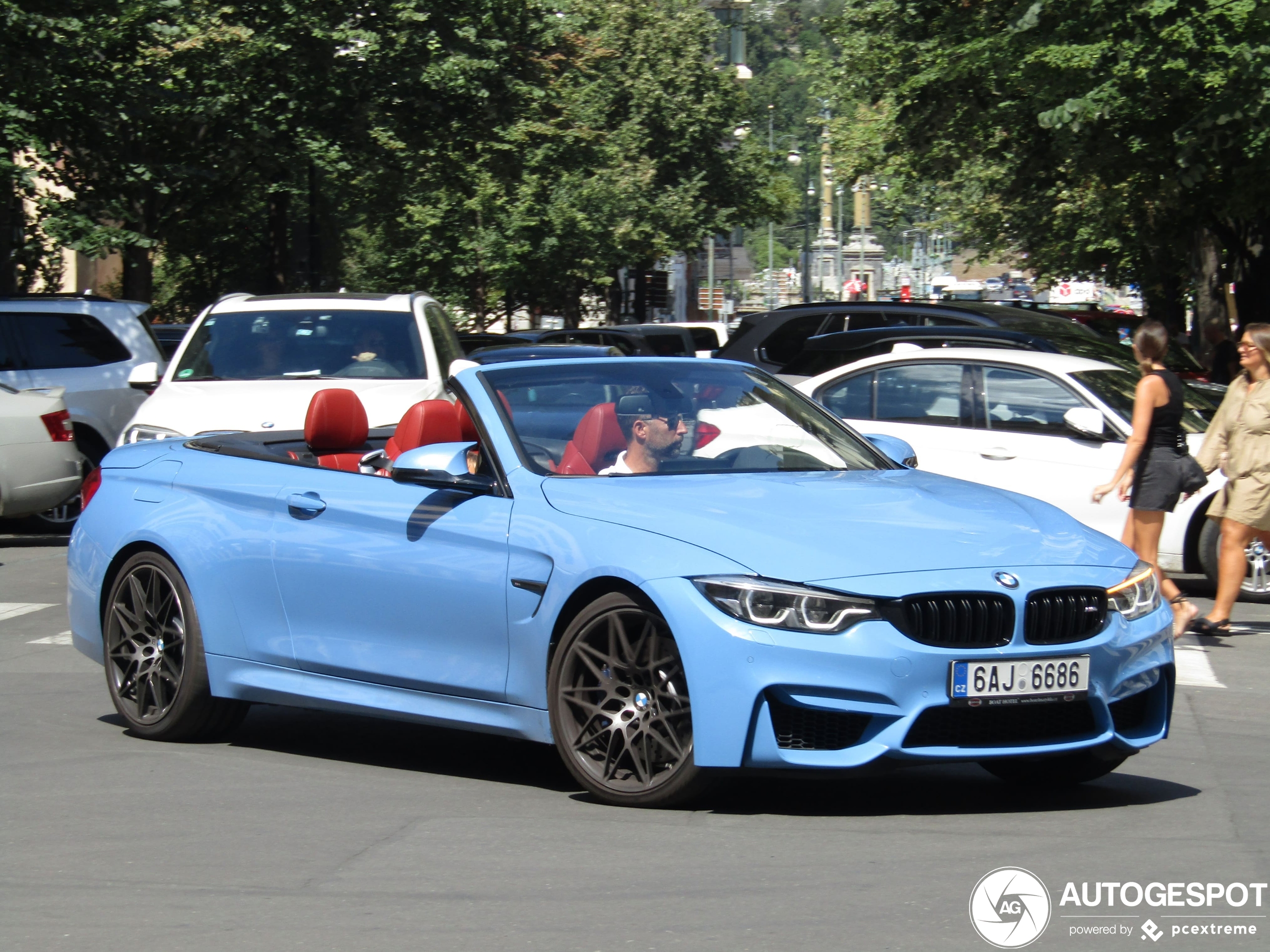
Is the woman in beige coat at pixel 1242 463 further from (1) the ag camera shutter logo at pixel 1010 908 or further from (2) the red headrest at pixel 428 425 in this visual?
(1) the ag camera shutter logo at pixel 1010 908

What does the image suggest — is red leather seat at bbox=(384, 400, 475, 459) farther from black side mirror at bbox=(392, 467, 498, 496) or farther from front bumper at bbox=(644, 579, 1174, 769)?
front bumper at bbox=(644, 579, 1174, 769)

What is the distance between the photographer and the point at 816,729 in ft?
16.9

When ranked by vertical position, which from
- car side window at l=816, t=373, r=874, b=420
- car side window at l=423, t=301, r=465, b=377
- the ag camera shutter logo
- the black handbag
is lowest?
the ag camera shutter logo

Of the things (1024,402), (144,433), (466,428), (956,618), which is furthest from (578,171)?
(956,618)

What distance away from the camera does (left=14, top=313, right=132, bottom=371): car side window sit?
15.9 meters

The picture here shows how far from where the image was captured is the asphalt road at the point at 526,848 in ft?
14.1

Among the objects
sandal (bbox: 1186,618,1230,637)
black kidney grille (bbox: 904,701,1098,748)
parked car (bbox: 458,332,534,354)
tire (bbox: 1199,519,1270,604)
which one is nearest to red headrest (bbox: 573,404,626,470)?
black kidney grille (bbox: 904,701,1098,748)

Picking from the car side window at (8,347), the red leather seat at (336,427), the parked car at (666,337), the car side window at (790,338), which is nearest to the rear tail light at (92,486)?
the red leather seat at (336,427)

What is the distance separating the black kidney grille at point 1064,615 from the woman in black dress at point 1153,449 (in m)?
4.47

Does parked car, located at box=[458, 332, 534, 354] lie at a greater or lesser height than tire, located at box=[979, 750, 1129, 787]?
greater

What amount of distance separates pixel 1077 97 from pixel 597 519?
602 inches

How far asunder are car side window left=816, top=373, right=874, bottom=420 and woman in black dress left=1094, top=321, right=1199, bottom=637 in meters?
2.99

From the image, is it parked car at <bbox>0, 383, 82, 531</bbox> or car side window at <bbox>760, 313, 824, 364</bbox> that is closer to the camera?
parked car at <bbox>0, 383, 82, 531</bbox>

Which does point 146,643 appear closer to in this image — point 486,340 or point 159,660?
point 159,660
